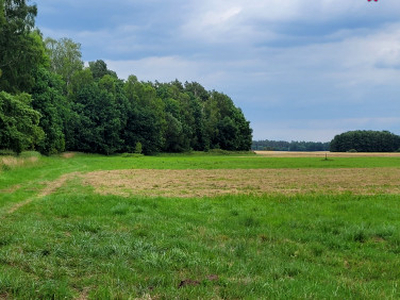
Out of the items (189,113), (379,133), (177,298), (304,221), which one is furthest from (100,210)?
(379,133)

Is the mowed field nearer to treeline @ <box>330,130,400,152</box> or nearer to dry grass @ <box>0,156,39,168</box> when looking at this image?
dry grass @ <box>0,156,39,168</box>

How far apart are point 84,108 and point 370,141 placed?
421 ft

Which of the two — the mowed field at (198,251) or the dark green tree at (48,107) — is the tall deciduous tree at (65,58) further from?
the mowed field at (198,251)

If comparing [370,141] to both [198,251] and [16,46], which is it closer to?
[16,46]

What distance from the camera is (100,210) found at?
1197 cm

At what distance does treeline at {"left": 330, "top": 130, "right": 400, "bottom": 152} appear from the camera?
478ft

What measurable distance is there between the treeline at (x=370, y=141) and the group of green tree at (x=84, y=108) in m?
58.5

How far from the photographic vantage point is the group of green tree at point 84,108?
116 feet

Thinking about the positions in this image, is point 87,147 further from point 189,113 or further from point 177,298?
point 177,298

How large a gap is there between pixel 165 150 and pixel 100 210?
84.9 m

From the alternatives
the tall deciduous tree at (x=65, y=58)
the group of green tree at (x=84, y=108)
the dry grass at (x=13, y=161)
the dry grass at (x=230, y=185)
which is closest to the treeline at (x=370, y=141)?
the group of green tree at (x=84, y=108)

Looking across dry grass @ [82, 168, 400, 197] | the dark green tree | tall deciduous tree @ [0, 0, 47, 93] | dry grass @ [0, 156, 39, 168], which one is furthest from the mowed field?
the dark green tree

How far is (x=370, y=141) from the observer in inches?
5812

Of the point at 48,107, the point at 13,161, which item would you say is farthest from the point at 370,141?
the point at 13,161
